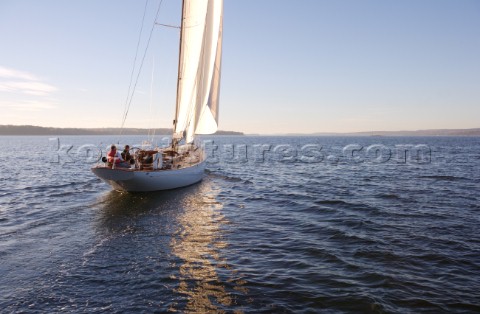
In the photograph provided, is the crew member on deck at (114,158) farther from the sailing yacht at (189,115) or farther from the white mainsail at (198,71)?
the white mainsail at (198,71)

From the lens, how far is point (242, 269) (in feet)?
29.8

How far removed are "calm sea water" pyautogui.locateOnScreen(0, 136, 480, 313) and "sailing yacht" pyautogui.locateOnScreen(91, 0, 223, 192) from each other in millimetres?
1351

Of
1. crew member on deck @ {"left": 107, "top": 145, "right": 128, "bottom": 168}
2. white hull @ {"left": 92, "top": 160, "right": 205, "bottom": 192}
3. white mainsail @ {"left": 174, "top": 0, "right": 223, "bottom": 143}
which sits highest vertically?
white mainsail @ {"left": 174, "top": 0, "right": 223, "bottom": 143}

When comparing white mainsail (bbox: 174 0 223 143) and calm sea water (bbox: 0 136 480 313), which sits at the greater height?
white mainsail (bbox: 174 0 223 143)

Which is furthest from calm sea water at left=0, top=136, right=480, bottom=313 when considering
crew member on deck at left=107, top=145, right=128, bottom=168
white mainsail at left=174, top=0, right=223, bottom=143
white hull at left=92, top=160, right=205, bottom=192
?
white mainsail at left=174, top=0, right=223, bottom=143

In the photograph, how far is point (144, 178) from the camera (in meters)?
18.2

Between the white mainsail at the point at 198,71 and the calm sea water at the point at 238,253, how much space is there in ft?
26.9

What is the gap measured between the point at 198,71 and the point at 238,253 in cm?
1853

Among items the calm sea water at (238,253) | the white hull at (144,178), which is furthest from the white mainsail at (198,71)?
the calm sea water at (238,253)

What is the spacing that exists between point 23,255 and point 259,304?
7.05m

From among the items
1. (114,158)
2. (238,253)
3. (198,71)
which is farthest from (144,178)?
(198,71)

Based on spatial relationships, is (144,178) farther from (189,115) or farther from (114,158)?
(189,115)

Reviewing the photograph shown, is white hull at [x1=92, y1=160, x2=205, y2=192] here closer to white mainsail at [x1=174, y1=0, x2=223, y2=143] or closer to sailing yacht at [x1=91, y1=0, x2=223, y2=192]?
sailing yacht at [x1=91, y1=0, x2=223, y2=192]

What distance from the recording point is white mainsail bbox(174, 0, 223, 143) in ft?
80.5
